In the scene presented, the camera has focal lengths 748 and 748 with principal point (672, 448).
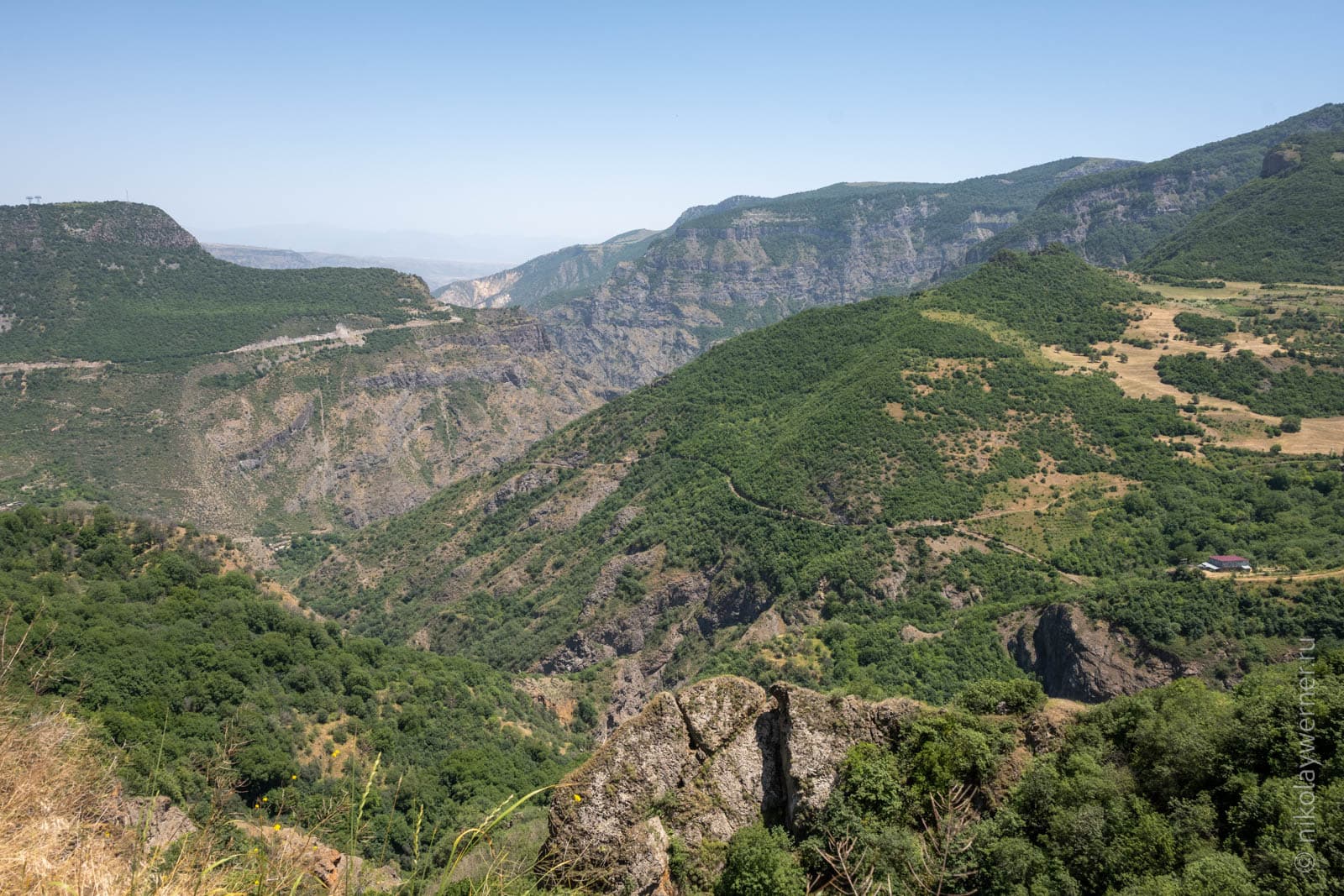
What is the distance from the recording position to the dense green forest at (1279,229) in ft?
407

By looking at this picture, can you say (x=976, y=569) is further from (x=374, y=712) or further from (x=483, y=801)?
(x=374, y=712)

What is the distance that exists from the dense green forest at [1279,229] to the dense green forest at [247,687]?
443 ft

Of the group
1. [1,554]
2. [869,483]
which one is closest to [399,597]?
[1,554]

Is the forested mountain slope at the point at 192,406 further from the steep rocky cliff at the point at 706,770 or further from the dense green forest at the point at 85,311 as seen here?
the steep rocky cliff at the point at 706,770

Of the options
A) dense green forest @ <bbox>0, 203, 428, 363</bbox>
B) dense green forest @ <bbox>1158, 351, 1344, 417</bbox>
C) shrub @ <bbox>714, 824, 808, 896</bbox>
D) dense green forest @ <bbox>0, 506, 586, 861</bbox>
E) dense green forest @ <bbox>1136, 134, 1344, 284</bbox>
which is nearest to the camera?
shrub @ <bbox>714, 824, 808, 896</bbox>

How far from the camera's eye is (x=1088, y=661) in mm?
50938

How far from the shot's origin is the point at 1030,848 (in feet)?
66.0

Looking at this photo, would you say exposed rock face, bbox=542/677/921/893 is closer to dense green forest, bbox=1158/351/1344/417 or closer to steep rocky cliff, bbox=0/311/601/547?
dense green forest, bbox=1158/351/1344/417

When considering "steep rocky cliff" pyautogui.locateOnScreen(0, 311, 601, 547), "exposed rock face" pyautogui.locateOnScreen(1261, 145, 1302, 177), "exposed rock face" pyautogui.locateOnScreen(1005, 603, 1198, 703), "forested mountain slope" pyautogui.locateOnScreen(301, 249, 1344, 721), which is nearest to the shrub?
"forested mountain slope" pyautogui.locateOnScreen(301, 249, 1344, 721)

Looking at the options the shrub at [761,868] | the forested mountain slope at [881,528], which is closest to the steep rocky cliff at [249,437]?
the forested mountain slope at [881,528]

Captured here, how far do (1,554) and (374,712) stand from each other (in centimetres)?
3004

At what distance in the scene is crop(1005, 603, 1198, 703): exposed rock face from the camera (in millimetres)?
49188

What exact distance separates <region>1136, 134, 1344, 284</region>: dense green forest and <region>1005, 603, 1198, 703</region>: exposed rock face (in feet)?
334

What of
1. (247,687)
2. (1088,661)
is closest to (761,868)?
(1088,661)
